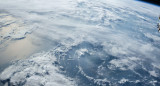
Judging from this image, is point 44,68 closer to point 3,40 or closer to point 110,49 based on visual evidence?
point 3,40

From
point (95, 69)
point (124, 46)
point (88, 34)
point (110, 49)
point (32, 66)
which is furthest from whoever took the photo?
point (88, 34)

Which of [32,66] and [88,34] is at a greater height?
[88,34]

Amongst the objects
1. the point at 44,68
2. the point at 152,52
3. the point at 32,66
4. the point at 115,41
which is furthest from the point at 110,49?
the point at 32,66

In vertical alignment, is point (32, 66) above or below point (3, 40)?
below

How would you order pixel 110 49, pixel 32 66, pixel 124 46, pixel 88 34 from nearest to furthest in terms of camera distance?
1. pixel 32 66
2. pixel 110 49
3. pixel 124 46
4. pixel 88 34

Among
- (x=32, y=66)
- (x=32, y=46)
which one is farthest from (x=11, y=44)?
(x=32, y=66)

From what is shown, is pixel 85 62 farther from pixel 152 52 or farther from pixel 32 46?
pixel 152 52

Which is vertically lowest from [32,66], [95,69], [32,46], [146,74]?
[146,74]

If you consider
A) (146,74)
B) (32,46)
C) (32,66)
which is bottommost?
(146,74)

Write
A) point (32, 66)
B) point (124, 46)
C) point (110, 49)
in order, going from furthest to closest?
point (124, 46)
point (110, 49)
point (32, 66)

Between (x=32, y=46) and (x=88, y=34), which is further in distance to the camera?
(x=88, y=34)
